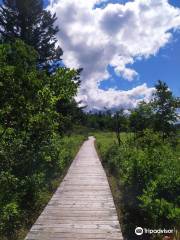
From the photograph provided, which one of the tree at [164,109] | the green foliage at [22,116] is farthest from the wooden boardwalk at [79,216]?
the tree at [164,109]

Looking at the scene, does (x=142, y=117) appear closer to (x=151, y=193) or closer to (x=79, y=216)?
(x=79, y=216)

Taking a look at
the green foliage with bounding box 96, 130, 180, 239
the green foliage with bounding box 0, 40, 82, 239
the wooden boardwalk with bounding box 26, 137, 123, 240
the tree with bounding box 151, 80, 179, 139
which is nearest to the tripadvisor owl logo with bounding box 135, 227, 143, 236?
the green foliage with bounding box 96, 130, 180, 239

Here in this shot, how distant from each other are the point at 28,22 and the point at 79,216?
20.2 meters

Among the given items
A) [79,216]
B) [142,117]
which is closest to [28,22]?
[142,117]

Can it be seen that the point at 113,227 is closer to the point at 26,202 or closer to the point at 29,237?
the point at 29,237

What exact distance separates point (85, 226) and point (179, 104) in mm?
15660

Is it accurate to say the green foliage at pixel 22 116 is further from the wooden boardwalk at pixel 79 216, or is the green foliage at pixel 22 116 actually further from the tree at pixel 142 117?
the tree at pixel 142 117

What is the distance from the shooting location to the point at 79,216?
9.00 m

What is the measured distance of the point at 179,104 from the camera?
22672 mm

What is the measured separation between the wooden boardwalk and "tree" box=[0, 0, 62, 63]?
1552 centimetres

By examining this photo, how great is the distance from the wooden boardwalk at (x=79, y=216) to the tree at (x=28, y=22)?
15.5 meters

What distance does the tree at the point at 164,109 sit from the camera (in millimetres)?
22703

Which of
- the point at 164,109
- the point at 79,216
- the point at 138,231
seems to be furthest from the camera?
the point at 164,109

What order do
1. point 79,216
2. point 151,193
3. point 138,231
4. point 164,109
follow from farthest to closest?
point 164,109, point 79,216, point 138,231, point 151,193
